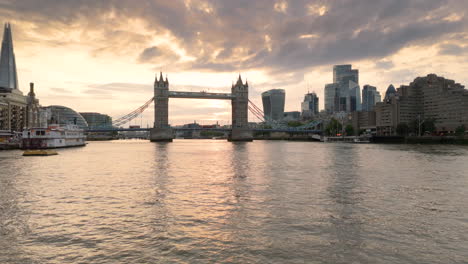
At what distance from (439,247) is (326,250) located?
11.2 ft

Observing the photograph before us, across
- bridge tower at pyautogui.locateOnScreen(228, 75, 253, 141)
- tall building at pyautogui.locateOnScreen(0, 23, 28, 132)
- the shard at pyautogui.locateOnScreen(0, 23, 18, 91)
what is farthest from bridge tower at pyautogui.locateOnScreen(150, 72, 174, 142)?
the shard at pyautogui.locateOnScreen(0, 23, 18, 91)

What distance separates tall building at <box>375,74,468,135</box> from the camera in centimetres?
14012

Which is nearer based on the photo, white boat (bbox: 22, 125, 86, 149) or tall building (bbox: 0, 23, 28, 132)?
white boat (bbox: 22, 125, 86, 149)

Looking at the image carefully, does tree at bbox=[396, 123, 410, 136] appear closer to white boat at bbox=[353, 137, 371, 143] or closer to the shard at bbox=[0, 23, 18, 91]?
white boat at bbox=[353, 137, 371, 143]

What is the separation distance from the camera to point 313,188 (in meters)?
19.1

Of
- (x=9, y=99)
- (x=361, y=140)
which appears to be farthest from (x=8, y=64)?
(x=361, y=140)

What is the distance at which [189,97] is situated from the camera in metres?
137

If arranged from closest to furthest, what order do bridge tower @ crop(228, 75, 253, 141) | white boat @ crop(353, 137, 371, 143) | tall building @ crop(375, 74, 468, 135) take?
white boat @ crop(353, 137, 371, 143), tall building @ crop(375, 74, 468, 135), bridge tower @ crop(228, 75, 253, 141)

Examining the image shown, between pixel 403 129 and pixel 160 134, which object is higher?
pixel 403 129

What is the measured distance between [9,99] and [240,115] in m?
90.6

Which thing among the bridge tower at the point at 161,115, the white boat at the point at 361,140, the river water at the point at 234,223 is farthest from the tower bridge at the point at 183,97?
the river water at the point at 234,223

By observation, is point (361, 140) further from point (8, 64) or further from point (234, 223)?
point (8, 64)

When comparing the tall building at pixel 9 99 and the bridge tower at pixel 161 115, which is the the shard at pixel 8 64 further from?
the bridge tower at pixel 161 115

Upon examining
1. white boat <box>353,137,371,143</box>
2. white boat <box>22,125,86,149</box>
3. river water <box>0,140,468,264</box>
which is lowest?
river water <box>0,140,468,264</box>
